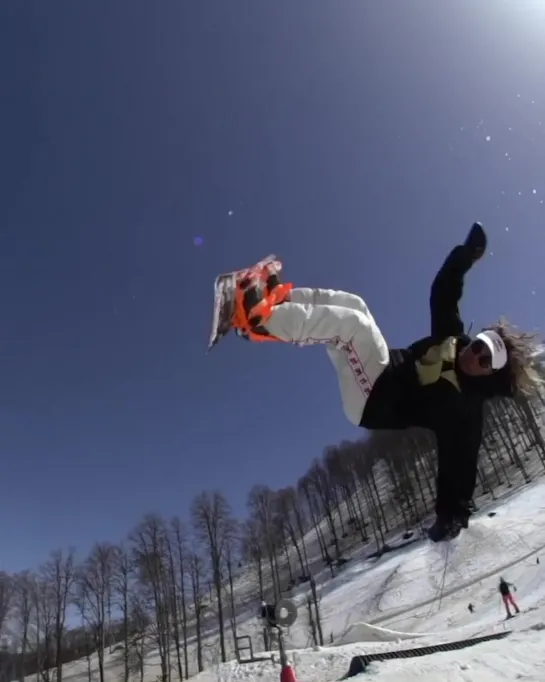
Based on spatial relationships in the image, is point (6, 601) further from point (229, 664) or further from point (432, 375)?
point (432, 375)

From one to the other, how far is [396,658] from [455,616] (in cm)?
1350

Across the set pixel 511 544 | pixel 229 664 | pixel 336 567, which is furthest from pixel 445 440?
pixel 336 567

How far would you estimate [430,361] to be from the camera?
2863 millimetres

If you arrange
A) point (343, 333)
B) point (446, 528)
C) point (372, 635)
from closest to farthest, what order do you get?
point (446, 528) < point (343, 333) < point (372, 635)

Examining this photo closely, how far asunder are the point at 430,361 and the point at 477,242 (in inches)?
29.4

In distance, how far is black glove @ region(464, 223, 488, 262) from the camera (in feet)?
9.15

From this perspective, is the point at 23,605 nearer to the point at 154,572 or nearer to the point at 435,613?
the point at 154,572

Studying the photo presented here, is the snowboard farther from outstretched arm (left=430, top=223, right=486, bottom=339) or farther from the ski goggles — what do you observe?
the ski goggles

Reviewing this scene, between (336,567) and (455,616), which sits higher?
(336,567)

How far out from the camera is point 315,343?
296cm

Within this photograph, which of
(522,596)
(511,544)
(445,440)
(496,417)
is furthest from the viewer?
(496,417)

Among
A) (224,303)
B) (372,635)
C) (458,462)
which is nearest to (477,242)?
(458,462)

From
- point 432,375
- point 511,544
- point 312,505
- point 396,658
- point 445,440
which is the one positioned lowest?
point 396,658

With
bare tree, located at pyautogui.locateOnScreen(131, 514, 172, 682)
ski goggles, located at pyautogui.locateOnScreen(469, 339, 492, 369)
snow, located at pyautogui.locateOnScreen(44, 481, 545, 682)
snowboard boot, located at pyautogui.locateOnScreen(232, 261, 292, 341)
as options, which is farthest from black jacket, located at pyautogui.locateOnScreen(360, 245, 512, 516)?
bare tree, located at pyautogui.locateOnScreen(131, 514, 172, 682)
